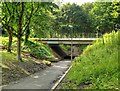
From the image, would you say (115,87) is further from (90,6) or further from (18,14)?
(90,6)

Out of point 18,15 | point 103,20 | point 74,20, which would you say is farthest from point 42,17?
point 74,20

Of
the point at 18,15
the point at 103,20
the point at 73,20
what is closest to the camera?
the point at 18,15

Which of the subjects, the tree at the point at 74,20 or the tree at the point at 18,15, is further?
the tree at the point at 74,20

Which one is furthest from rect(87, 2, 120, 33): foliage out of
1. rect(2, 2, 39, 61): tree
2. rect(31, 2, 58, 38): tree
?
rect(2, 2, 39, 61): tree

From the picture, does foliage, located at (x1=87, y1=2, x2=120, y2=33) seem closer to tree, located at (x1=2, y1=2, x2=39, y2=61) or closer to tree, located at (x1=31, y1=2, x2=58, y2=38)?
tree, located at (x1=31, y1=2, x2=58, y2=38)

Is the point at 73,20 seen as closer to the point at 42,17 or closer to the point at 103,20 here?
the point at 103,20

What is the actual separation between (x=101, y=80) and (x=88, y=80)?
1.07m

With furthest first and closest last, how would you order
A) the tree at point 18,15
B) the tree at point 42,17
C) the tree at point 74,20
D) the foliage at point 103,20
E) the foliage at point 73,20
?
1. the tree at point 74,20
2. the foliage at point 73,20
3. the foliage at point 103,20
4. the tree at point 42,17
5. the tree at point 18,15

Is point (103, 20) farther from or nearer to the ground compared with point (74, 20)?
nearer to the ground

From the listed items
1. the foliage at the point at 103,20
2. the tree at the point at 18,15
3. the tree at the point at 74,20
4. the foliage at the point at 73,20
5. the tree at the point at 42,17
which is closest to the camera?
the tree at the point at 18,15

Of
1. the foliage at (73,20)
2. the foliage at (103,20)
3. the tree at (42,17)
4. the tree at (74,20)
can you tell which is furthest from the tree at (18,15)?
the tree at (74,20)

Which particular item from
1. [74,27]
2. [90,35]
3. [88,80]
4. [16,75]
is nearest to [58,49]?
[90,35]

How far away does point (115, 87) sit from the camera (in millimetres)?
10344

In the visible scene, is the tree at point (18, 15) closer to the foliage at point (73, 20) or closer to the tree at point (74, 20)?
the foliage at point (73, 20)
